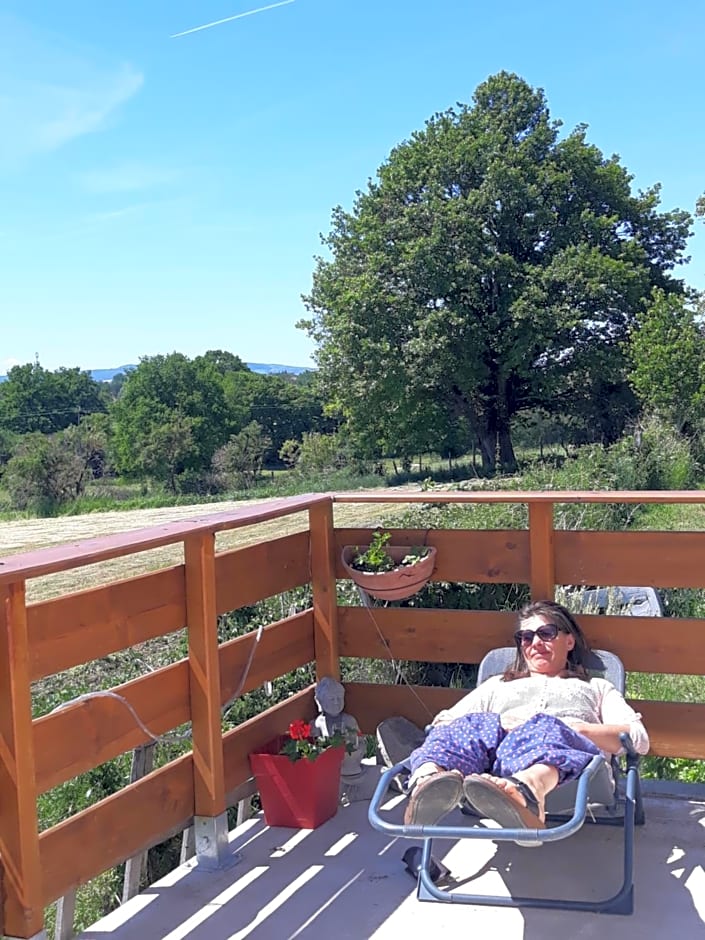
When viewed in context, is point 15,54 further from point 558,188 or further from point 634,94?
point 558,188

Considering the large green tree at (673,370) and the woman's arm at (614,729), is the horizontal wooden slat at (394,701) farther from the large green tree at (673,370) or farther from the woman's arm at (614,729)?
the large green tree at (673,370)

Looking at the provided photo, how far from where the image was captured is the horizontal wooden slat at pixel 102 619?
2045 millimetres

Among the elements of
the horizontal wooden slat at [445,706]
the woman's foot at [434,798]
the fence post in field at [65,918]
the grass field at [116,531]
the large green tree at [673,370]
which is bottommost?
the grass field at [116,531]

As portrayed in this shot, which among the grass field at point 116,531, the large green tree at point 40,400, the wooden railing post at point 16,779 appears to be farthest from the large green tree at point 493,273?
the large green tree at point 40,400

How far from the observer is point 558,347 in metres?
24.0

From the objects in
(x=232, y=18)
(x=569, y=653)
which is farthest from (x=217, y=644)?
(x=232, y=18)

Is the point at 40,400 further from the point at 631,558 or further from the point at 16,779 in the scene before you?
the point at 16,779

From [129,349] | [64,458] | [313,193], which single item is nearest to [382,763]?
[313,193]

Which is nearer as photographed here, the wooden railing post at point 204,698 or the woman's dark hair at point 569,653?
the wooden railing post at point 204,698

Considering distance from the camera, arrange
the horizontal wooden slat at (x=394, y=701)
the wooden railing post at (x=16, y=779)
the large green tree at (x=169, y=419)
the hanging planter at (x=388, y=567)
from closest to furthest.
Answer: the wooden railing post at (x=16, y=779) < the hanging planter at (x=388, y=567) < the horizontal wooden slat at (x=394, y=701) < the large green tree at (x=169, y=419)

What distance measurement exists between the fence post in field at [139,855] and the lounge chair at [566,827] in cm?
74

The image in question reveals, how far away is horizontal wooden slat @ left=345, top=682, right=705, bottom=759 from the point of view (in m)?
2.89

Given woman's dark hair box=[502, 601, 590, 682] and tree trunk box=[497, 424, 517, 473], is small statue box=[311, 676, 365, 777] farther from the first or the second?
tree trunk box=[497, 424, 517, 473]

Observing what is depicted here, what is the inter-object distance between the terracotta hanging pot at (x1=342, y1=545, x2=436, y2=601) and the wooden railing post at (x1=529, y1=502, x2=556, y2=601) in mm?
369
